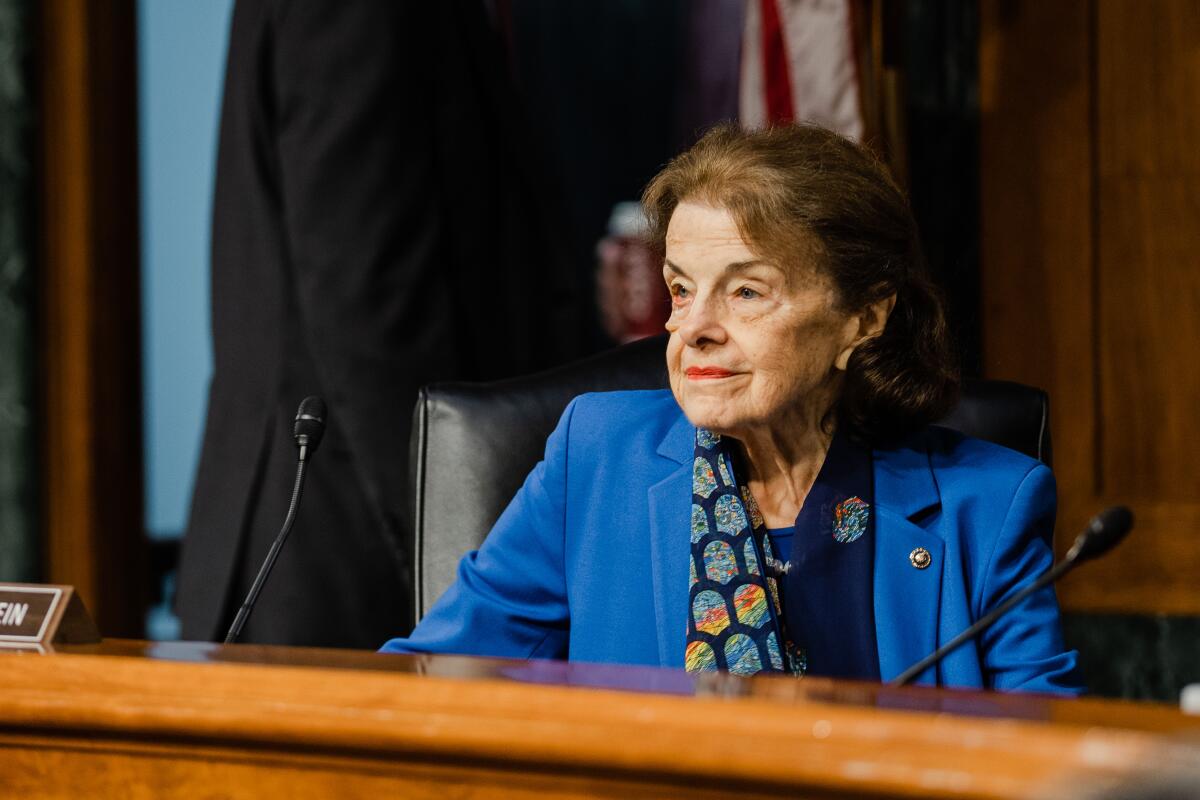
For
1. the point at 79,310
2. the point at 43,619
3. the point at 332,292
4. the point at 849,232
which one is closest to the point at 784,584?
the point at 849,232

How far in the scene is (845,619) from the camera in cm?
152

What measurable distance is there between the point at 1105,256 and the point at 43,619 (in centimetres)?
197

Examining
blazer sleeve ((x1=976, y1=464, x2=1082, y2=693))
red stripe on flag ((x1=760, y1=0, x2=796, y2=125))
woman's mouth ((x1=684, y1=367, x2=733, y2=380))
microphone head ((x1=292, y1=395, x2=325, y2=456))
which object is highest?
red stripe on flag ((x1=760, y1=0, x2=796, y2=125))

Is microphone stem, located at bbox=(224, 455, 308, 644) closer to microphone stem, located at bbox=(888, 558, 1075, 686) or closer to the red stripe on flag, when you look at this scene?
microphone stem, located at bbox=(888, 558, 1075, 686)

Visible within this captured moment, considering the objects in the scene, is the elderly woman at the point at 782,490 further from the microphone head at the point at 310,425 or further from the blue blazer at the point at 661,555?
the microphone head at the point at 310,425

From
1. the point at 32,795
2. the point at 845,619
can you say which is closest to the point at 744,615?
the point at 845,619

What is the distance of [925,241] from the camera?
2.56 metres

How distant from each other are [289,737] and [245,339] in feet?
4.71

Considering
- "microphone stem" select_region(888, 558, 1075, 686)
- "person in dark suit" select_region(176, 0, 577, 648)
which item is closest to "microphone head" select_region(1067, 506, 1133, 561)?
"microphone stem" select_region(888, 558, 1075, 686)

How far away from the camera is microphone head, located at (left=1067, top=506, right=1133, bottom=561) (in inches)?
42.9

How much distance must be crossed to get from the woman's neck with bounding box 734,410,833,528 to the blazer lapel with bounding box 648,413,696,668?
8cm

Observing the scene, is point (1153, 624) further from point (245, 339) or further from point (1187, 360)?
point (245, 339)

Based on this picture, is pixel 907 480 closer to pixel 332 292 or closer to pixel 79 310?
pixel 332 292

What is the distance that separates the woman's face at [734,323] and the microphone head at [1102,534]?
489mm
